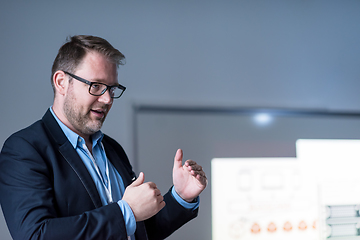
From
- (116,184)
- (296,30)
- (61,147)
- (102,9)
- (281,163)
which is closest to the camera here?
(61,147)

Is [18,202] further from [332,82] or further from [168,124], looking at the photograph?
[332,82]

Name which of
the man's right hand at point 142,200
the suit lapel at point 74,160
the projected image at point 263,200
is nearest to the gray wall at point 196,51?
the projected image at point 263,200

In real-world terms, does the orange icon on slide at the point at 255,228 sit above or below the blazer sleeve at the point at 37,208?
below

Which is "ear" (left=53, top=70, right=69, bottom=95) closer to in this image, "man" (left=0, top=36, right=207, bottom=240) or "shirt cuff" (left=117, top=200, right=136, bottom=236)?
"man" (left=0, top=36, right=207, bottom=240)

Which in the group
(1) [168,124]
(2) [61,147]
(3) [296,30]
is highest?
(3) [296,30]

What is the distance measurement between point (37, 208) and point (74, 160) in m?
0.20

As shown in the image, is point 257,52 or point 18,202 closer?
point 18,202

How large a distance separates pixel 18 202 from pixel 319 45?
95.1 inches

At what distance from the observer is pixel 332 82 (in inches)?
103

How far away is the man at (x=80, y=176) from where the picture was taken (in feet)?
2.98

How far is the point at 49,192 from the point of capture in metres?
0.95

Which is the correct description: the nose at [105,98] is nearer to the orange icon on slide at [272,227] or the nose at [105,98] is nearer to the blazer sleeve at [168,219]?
the blazer sleeve at [168,219]

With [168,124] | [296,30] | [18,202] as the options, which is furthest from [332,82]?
[18,202]

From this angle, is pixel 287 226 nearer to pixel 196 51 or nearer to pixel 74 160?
pixel 196 51
